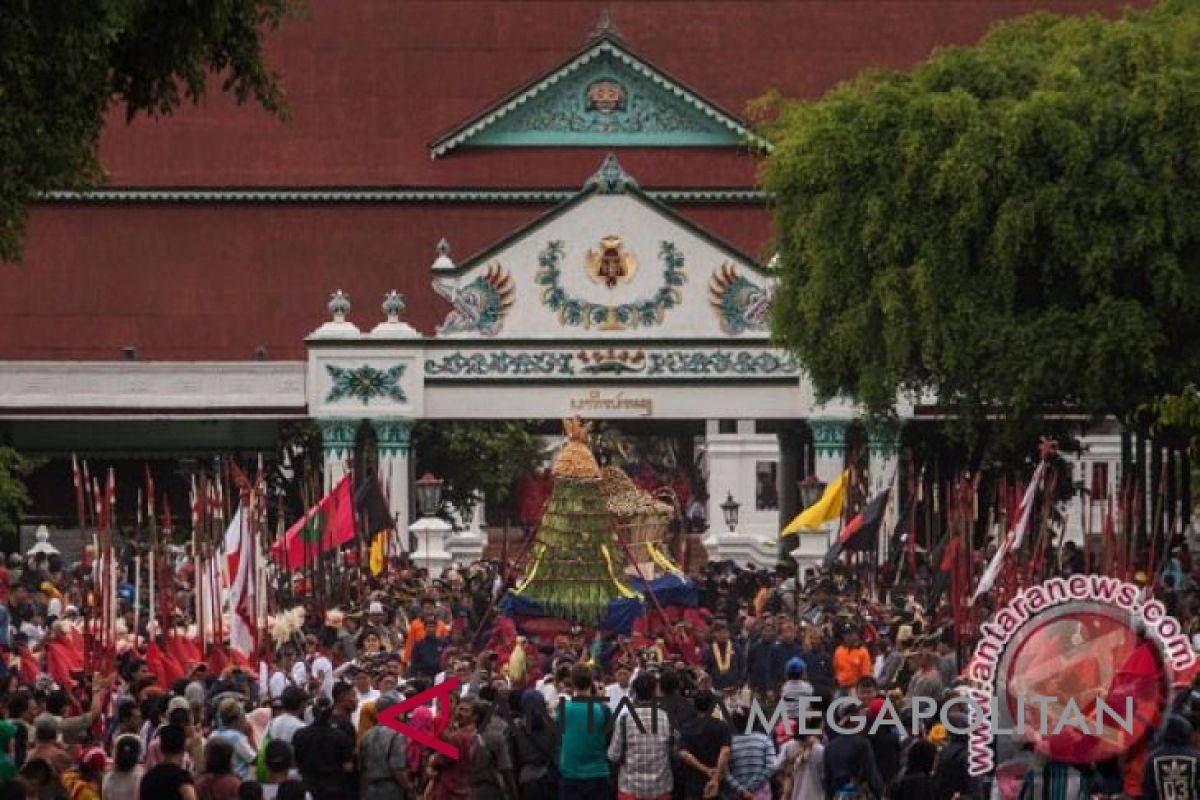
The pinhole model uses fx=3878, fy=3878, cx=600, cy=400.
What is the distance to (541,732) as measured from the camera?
25906mm

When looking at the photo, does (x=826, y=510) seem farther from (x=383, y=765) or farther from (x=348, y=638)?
(x=383, y=765)

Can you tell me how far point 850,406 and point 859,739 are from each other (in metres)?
30.0

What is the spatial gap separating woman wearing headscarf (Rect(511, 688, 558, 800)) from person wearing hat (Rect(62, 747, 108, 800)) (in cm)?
433

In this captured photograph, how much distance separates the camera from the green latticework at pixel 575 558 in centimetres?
4059

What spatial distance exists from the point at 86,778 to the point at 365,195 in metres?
38.4

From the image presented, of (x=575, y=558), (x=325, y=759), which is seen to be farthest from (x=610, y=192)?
(x=325, y=759)

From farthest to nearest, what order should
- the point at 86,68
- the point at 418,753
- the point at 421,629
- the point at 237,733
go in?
the point at 421,629, the point at 418,753, the point at 237,733, the point at 86,68

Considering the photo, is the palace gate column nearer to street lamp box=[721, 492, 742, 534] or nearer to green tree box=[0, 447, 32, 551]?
street lamp box=[721, 492, 742, 534]

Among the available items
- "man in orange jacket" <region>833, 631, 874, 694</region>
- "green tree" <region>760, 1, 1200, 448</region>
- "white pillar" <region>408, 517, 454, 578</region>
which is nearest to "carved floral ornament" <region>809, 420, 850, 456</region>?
"green tree" <region>760, 1, 1200, 448</region>

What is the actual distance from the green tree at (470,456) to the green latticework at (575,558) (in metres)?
25.2

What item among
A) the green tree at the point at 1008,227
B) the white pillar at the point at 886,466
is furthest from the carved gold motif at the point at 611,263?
the green tree at the point at 1008,227

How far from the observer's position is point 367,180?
60250 mm

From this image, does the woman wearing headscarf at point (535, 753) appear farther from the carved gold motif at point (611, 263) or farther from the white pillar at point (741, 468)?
the white pillar at point (741, 468)

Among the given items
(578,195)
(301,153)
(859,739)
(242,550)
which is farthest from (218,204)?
(859,739)
